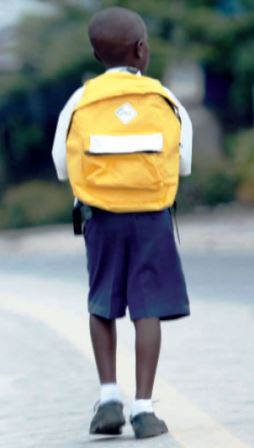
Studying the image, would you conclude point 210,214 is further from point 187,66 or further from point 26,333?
point 26,333

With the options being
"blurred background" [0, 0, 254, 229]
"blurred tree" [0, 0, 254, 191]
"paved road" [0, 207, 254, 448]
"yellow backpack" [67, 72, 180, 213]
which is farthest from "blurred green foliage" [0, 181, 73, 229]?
"yellow backpack" [67, 72, 180, 213]

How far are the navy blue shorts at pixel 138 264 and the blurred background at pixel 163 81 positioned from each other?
64.5ft

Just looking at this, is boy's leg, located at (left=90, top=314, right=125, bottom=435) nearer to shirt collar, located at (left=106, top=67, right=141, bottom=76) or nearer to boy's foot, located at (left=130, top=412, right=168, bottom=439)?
boy's foot, located at (left=130, top=412, right=168, bottom=439)

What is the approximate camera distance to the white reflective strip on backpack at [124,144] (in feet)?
22.2

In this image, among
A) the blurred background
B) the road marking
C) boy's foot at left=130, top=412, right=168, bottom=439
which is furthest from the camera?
the blurred background

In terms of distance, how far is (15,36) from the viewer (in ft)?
100

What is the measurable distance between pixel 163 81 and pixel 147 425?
2351 cm

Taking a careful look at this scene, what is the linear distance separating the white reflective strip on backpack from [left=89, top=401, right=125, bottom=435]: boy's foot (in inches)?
37.1

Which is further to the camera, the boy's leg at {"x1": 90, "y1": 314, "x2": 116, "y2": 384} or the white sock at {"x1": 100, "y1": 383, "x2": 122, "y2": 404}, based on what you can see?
the boy's leg at {"x1": 90, "y1": 314, "x2": 116, "y2": 384}

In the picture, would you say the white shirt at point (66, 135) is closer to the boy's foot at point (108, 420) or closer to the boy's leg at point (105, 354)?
the boy's leg at point (105, 354)

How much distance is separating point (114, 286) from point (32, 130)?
25.5m

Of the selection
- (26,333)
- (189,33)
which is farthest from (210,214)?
(26,333)

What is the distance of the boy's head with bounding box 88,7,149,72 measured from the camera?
22.9 ft

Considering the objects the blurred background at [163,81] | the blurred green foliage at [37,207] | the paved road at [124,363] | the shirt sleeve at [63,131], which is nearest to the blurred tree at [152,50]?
the blurred background at [163,81]
